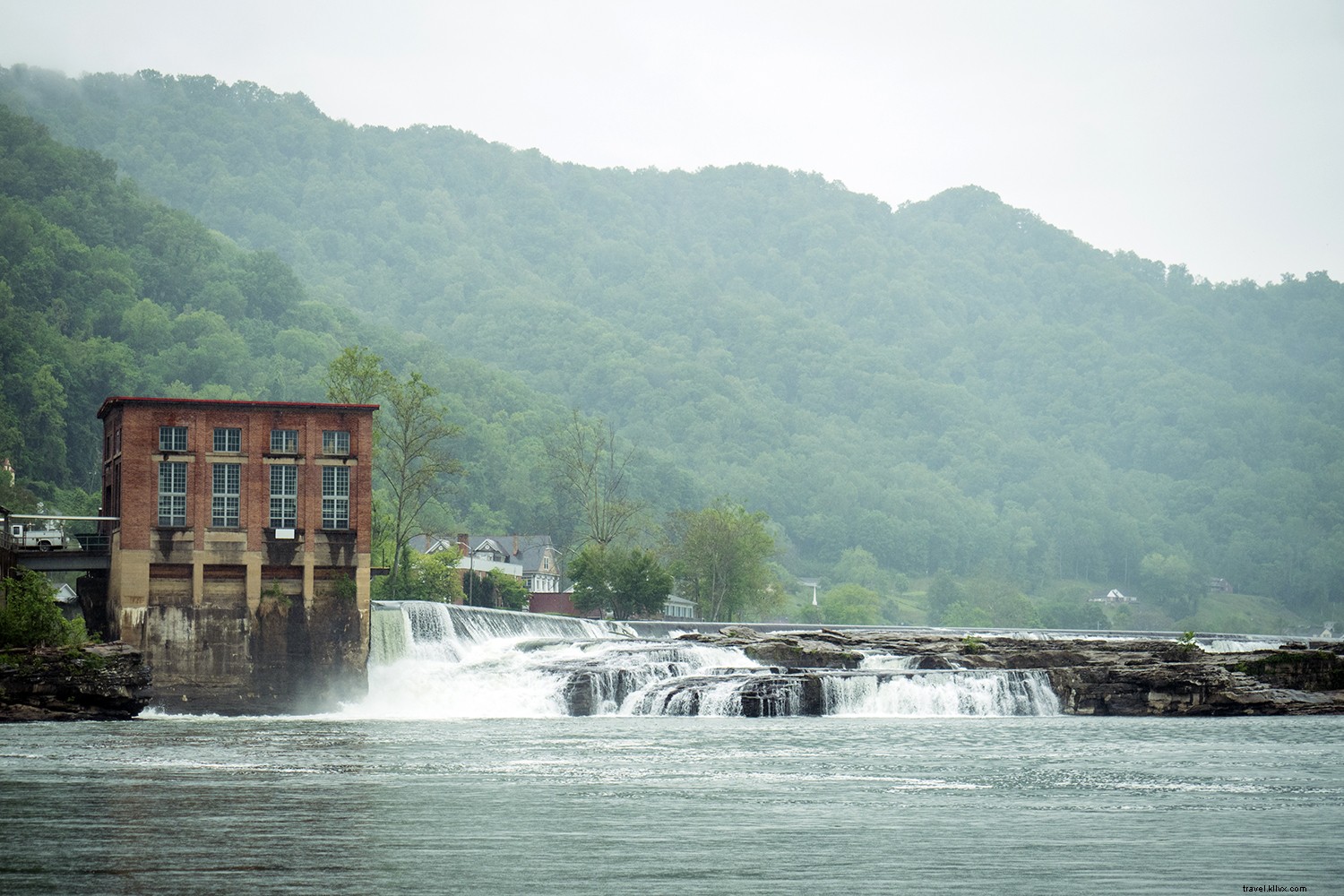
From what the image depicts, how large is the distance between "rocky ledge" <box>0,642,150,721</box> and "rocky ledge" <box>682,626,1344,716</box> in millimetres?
28506

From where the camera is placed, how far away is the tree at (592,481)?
12706 centimetres

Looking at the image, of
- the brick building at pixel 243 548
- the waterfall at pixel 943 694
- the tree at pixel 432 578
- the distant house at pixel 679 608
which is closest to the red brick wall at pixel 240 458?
the brick building at pixel 243 548

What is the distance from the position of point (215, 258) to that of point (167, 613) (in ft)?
389

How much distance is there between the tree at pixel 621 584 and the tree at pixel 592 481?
964 centimetres

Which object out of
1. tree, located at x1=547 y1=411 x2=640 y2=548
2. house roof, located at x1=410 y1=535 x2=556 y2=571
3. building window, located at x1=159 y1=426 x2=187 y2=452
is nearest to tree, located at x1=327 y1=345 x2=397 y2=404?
building window, located at x1=159 y1=426 x2=187 y2=452

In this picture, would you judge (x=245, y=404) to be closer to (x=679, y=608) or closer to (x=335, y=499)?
(x=335, y=499)

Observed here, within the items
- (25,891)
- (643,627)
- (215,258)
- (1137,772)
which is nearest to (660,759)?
(1137,772)

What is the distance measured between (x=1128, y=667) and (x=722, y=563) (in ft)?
204

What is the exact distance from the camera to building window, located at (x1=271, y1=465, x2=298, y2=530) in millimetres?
65375

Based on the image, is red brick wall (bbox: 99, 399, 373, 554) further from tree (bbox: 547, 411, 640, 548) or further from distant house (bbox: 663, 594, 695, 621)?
distant house (bbox: 663, 594, 695, 621)

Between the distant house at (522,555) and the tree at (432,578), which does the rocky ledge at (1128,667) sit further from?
the distant house at (522,555)

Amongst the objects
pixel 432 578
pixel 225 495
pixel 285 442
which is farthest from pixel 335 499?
pixel 432 578

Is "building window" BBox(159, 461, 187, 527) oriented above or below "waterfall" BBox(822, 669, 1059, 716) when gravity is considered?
above

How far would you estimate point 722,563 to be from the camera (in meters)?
131
